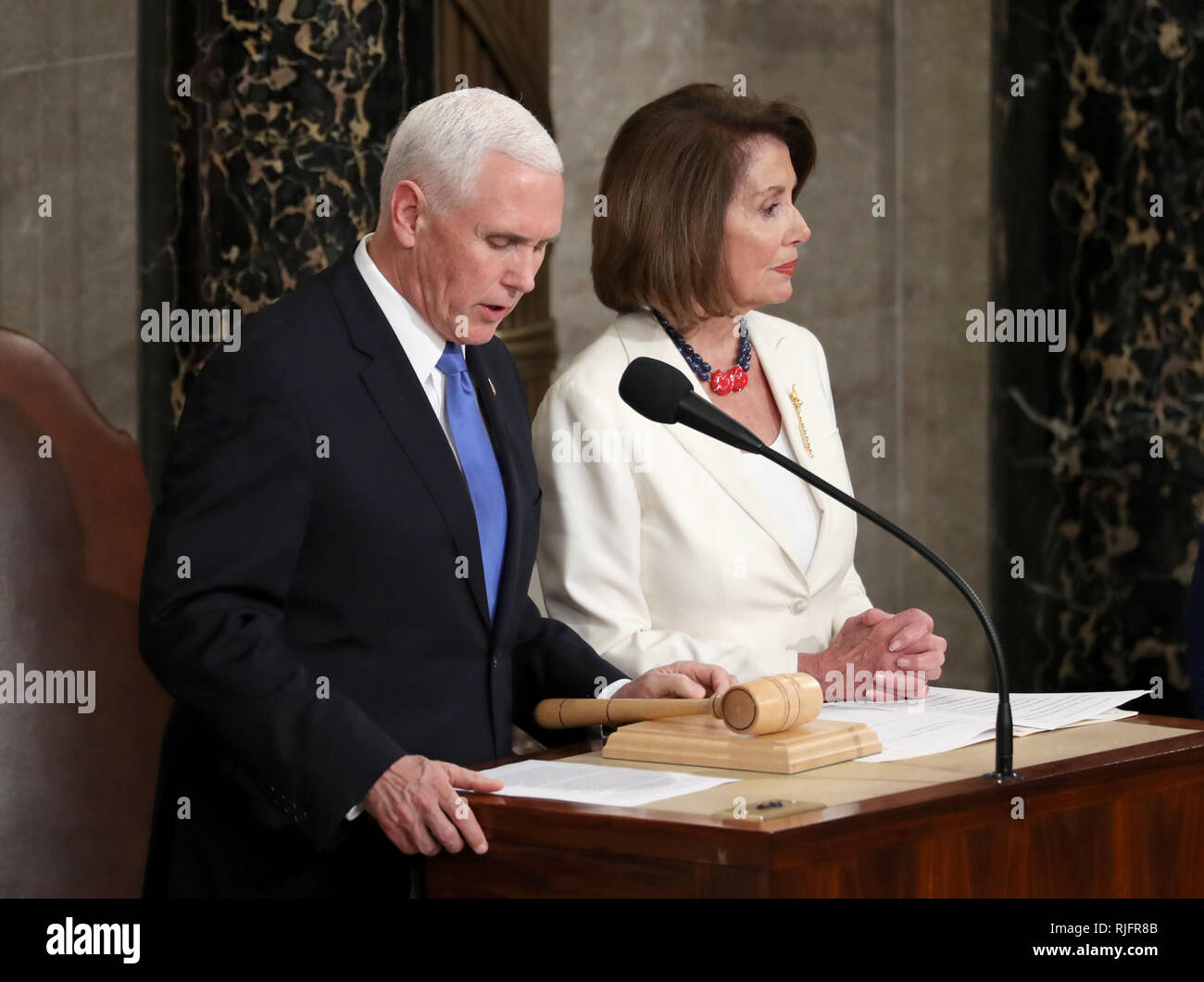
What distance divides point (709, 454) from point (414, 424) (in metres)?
0.82

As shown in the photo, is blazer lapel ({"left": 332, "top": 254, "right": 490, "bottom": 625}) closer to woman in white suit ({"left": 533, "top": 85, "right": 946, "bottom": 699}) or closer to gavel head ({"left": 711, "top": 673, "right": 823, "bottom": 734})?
gavel head ({"left": 711, "top": 673, "right": 823, "bottom": 734})

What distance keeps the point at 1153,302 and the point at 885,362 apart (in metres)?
1.03

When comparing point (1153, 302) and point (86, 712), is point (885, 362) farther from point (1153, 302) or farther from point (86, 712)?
point (86, 712)

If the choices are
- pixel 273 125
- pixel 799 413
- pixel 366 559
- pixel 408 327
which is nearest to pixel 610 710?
pixel 366 559

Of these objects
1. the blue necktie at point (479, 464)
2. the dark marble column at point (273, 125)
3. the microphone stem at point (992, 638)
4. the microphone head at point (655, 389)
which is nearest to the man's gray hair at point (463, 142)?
the blue necktie at point (479, 464)

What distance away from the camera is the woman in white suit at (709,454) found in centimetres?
302

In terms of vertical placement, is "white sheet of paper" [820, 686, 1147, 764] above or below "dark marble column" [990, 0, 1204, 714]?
below

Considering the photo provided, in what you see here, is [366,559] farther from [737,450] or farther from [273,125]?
[273,125]

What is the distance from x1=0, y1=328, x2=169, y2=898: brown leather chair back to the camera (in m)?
2.99

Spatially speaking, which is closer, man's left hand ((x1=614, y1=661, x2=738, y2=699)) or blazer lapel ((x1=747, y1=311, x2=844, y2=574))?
man's left hand ((x1=614, y1=661, x2=738, y2=699))

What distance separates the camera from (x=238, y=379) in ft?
7.74

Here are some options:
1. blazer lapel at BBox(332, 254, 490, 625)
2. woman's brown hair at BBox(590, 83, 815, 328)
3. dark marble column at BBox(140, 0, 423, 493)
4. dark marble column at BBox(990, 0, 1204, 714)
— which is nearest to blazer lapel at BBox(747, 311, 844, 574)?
woman's brown hair at BBox(590, 83, 815, 328)
